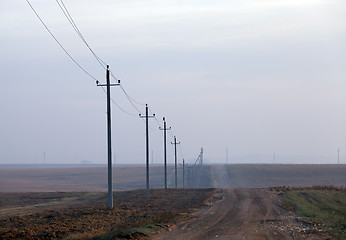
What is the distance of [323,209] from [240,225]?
12.8 meters

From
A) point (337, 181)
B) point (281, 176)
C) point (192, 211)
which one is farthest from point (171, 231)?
point (281, 176)

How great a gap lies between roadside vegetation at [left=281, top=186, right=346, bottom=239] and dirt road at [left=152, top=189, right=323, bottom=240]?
83 cm

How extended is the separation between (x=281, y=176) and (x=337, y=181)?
69.7 ft

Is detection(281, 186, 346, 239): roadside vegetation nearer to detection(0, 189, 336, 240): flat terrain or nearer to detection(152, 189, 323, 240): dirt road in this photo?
detection(0, 189, 336, 240): flat terrain

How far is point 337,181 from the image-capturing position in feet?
401

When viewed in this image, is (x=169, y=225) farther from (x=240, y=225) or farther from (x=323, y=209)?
(x=323, y=209)

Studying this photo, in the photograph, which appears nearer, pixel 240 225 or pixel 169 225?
pixel 169 225

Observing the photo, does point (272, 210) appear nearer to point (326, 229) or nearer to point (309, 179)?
point (326, 229)

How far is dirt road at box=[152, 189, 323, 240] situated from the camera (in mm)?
21562

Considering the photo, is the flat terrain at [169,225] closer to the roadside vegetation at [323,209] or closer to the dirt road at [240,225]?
the dirt road at [240,225]

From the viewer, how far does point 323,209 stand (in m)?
36.1

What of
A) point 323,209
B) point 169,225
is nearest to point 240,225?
point 169,225

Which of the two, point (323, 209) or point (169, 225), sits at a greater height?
point (169, 225)

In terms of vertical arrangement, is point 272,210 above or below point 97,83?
below
